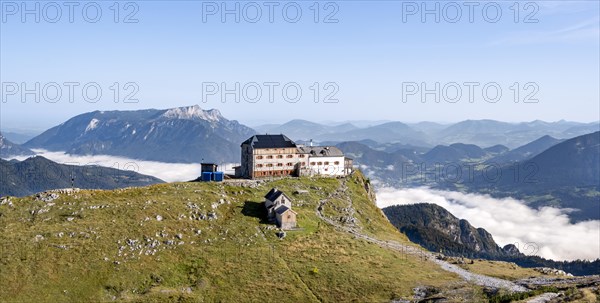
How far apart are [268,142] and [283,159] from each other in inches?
245

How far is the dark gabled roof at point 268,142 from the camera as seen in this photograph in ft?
429

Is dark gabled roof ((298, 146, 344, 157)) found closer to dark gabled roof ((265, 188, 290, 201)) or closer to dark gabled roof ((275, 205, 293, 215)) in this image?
dark gabled roof ((265, 188, 290, 201))

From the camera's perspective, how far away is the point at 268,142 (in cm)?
13312

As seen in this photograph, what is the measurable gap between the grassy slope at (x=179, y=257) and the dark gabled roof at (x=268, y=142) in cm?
2704

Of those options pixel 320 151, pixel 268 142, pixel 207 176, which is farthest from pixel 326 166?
Result: pixel 207 176

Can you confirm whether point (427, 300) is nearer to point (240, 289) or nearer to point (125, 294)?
point (240, 289)

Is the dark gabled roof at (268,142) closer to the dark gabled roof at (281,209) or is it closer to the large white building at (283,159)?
the large white building at (283,159)

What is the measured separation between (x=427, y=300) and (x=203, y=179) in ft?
222

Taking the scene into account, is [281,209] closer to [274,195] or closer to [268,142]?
[274,195]

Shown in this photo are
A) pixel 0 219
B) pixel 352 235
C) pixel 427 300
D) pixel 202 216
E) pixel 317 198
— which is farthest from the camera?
pixel 317 198

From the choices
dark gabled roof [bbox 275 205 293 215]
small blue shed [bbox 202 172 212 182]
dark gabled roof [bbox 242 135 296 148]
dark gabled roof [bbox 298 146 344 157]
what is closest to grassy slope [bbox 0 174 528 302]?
dark gabled roof [bbox 275 205 293 215]

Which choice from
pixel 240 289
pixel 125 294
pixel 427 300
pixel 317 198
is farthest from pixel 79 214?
pixel 427 300

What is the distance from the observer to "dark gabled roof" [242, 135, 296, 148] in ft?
429

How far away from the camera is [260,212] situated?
10462 centimetres
